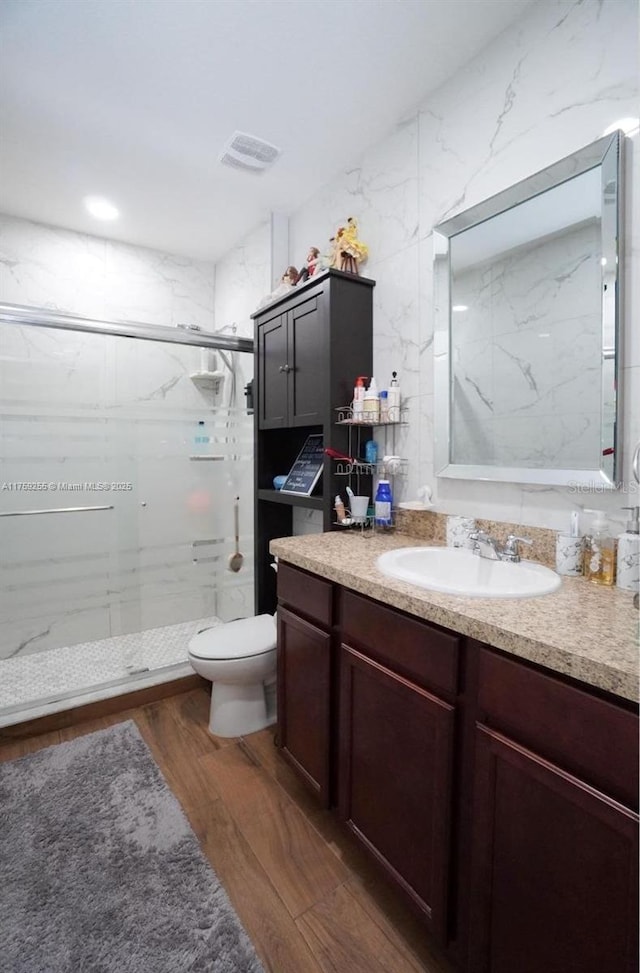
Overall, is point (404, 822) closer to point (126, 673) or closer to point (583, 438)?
point (583, 438)

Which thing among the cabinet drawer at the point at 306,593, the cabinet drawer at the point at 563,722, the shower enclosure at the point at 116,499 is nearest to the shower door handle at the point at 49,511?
the shower enclosure at the point at 116,499

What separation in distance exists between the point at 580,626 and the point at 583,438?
1.95 ft

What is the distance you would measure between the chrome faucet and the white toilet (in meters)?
0.98

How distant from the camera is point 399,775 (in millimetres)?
1110

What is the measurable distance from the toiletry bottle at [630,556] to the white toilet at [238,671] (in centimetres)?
130

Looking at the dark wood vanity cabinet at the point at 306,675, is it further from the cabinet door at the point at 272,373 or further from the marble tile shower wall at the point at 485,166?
the cabinet door at the point at 272,373

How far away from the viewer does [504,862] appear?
0.86 metres

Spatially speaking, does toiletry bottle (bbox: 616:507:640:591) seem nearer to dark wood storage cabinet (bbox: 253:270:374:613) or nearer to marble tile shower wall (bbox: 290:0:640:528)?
marble tile shower wall (bbox: 290:0:640:528)

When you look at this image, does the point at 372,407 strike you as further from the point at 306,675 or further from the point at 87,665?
the point at 87,665

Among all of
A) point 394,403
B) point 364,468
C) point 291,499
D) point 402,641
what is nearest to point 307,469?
point 291,499

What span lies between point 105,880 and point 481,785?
1.15 metres

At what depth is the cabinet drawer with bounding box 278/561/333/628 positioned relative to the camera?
4.44 feet

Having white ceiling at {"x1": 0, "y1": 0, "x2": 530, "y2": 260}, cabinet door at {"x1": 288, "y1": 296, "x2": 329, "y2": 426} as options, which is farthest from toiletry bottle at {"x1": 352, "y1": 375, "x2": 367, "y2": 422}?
white ceiling at {"x1": 0, "y1": 0, "x2": 530, "y2": 260}

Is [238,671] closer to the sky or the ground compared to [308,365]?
closer to the ground
